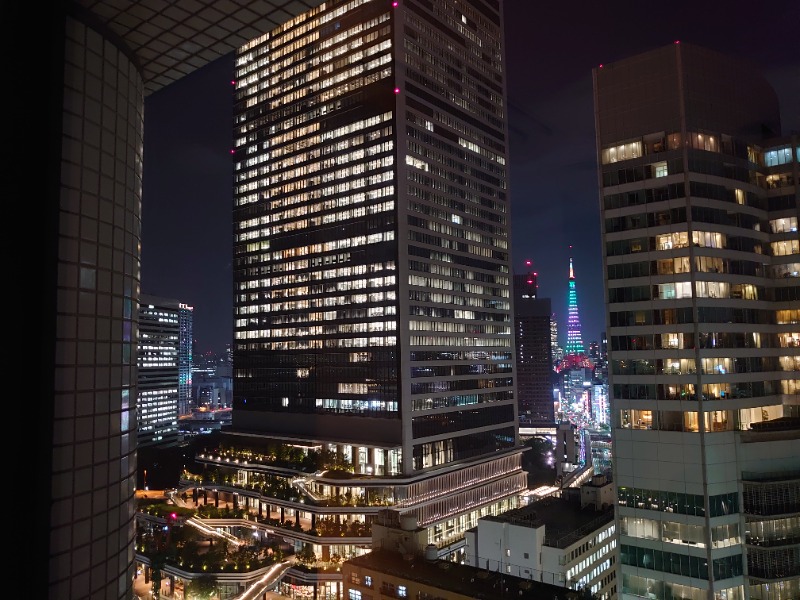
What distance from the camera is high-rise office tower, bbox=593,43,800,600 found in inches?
2167

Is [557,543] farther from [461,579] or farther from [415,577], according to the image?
[415,577]

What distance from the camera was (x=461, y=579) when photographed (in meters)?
54.8

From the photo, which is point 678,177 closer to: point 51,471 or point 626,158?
point 626,158

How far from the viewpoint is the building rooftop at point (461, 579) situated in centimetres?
5028

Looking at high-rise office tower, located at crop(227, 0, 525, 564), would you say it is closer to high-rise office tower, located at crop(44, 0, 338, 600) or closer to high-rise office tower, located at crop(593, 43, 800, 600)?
high-rise office tower, located at crop(593, 43, 800, 600)

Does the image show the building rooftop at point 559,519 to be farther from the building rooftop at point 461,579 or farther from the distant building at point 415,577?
the building rooftop at point 461,579

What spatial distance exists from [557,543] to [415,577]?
27397 millimetres

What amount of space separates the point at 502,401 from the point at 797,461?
74.5 m

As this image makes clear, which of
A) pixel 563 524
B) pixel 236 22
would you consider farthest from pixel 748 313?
pixel 236 22

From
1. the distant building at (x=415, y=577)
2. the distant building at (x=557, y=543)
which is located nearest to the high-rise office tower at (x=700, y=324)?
the distant building at (x=415, y=577)

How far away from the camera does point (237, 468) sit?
4675 inches

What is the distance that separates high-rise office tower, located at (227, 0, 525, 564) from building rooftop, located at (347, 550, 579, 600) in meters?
37.3

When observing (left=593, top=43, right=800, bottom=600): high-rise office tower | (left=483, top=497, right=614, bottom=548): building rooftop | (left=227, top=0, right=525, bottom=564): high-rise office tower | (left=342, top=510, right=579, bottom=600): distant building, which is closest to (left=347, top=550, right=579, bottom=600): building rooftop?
(left=342, top=510, right=579, bottom=600): distant building

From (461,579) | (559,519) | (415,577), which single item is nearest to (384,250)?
(559,519)
